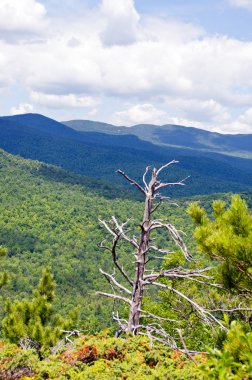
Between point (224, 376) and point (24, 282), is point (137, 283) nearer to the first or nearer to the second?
point (224, 376)

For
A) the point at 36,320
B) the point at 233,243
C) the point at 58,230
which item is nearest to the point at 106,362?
the point at 233,243

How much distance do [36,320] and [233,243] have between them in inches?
481

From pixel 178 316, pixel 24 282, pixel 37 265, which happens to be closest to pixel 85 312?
pixel 24 282

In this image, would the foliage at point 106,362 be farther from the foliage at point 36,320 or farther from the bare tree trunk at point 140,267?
the foliage at point 36,320

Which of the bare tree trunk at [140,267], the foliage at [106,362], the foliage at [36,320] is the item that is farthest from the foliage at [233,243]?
the foliage at [36,320]

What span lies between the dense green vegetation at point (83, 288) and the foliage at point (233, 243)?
0.05ft

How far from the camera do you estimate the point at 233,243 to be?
598 cm

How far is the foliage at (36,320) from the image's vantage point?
15.3 m

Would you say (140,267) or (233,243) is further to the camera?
(140,267)

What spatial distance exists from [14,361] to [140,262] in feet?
8.88

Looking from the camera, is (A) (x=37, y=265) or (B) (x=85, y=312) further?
(A) (x=37, y=265)

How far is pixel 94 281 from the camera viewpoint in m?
73.8

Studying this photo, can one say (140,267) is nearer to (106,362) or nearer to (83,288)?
(106,362)

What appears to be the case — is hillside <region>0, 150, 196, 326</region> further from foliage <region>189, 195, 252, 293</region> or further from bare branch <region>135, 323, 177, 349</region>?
foliage <region>189, 195, 252, 293</region>
